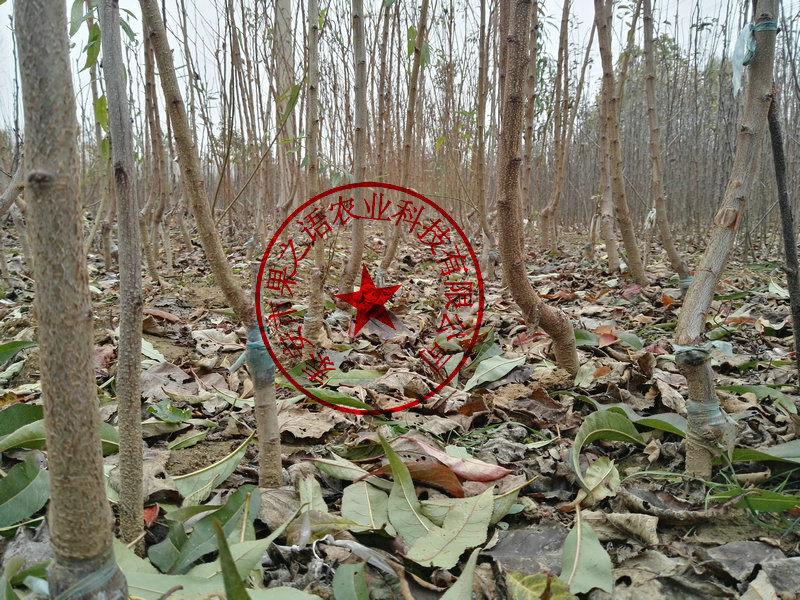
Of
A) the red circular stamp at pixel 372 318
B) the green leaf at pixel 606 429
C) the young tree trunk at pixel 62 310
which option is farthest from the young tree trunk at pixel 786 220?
the young tree trunk at pixel 62 310

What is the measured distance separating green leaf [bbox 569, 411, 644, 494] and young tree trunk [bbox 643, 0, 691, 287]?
1.85 metres

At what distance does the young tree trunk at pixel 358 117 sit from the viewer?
189 cm

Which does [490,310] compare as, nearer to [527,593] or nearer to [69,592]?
[527,593]

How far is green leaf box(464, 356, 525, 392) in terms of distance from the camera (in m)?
1.63

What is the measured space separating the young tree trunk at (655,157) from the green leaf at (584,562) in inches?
89.4

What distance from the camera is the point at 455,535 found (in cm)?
92

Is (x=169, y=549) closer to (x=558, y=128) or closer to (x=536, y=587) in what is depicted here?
(x=536, y=587)

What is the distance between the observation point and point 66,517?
1.82ft

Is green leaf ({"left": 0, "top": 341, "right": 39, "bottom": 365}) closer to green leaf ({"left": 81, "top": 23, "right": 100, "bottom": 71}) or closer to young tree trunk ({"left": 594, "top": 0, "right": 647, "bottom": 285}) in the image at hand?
green leaf ({"left": 81, "top": 23, "right": 100, "bottom": 71})

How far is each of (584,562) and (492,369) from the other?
0.86 meters

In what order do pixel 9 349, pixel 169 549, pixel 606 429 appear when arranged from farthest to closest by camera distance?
pixel 9 349 → pixel 606 429 → pixel 169 549

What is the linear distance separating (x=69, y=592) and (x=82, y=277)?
0.32 meters

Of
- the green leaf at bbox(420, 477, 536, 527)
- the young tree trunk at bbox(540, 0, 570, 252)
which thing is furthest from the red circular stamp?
the young tree trunk at bbox(540, 0, 570, 252)

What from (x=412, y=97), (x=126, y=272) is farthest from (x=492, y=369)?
(x=412, y=97)
